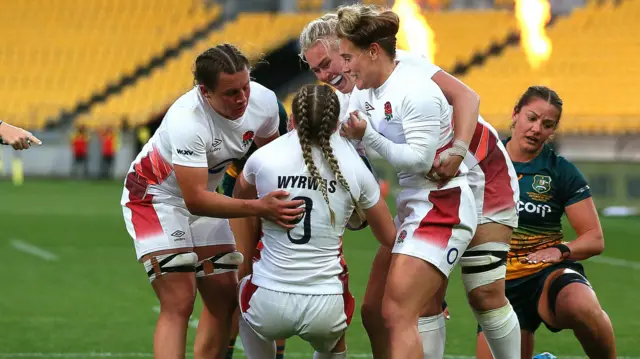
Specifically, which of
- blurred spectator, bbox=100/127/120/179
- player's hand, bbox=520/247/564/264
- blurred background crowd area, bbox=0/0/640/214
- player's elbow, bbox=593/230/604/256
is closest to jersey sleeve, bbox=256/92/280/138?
player's hand, bbox=520/247/564/264

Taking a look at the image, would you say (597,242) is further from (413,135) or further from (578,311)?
(413,135)

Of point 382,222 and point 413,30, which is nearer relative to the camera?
point 382,222

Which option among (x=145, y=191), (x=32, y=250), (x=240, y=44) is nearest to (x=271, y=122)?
(x=145, y=191)

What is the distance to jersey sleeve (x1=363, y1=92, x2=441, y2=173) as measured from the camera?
529 centimetres

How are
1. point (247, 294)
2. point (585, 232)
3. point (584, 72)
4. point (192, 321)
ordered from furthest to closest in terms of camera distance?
point (584, 72), point (192, 321), point (585, 232), point (247, 294)

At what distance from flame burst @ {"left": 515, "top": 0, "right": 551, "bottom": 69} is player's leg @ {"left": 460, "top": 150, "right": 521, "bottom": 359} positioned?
23.0m

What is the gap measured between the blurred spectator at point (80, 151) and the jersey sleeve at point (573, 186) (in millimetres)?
25181

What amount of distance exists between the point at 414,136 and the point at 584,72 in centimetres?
2379

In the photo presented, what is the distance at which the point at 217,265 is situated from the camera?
6.04 m

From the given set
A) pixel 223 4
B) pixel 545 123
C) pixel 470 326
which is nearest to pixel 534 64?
pixel 223 4

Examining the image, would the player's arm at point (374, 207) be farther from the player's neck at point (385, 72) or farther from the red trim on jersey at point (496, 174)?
the red trim on jersey at point (496, 174)

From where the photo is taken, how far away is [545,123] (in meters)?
6.20

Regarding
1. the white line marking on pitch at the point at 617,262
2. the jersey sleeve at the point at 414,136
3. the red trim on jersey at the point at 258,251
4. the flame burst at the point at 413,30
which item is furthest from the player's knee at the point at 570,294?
the flame burst at the point at 413,30

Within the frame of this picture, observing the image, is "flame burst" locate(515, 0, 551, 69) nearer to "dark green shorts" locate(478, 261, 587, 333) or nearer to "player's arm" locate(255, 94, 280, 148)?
"dark green shorts" locate(478, 261, 587, 333)
